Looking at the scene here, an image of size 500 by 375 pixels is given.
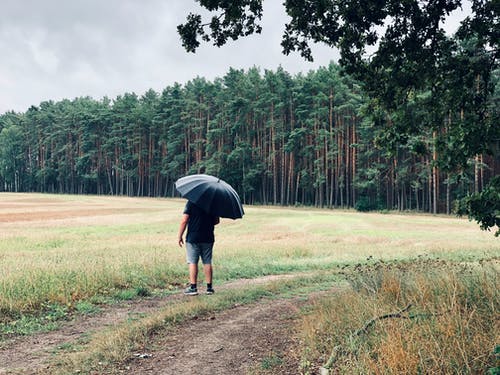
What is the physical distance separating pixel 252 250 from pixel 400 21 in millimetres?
12568

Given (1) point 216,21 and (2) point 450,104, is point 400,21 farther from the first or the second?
(1) point 216,21

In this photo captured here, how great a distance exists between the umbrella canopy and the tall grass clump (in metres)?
3.35

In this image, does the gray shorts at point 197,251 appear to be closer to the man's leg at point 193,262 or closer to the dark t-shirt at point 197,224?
the man's leg at point 193,262

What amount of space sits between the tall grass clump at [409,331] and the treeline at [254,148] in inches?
1498

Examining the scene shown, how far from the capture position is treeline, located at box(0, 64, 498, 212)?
61156 mm

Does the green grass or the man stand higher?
the man

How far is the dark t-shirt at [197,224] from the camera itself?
9.98m

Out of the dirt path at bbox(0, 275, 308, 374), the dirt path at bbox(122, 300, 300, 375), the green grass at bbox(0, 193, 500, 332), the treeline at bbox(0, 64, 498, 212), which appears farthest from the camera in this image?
the treeline at bbox(0, 64, 498, 212)

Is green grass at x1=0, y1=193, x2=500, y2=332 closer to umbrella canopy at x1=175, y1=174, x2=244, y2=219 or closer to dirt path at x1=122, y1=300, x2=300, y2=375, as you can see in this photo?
umbrella canopy at x1=175, y1=174, x2=244, y2=219

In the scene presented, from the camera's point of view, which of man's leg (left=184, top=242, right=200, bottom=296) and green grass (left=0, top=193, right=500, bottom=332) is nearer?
green grass (left=0, top=193, right=500, bottom=332)

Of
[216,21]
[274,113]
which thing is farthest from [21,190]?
[216,21]

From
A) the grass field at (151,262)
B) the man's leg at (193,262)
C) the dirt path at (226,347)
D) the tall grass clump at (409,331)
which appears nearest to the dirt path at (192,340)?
→ the dirt path at (226,347)

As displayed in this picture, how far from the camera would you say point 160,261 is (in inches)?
557

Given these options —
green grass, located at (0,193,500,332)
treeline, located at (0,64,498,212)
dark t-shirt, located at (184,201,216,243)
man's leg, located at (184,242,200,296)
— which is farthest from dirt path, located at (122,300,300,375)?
treeline, located at (0,64,498,212)
